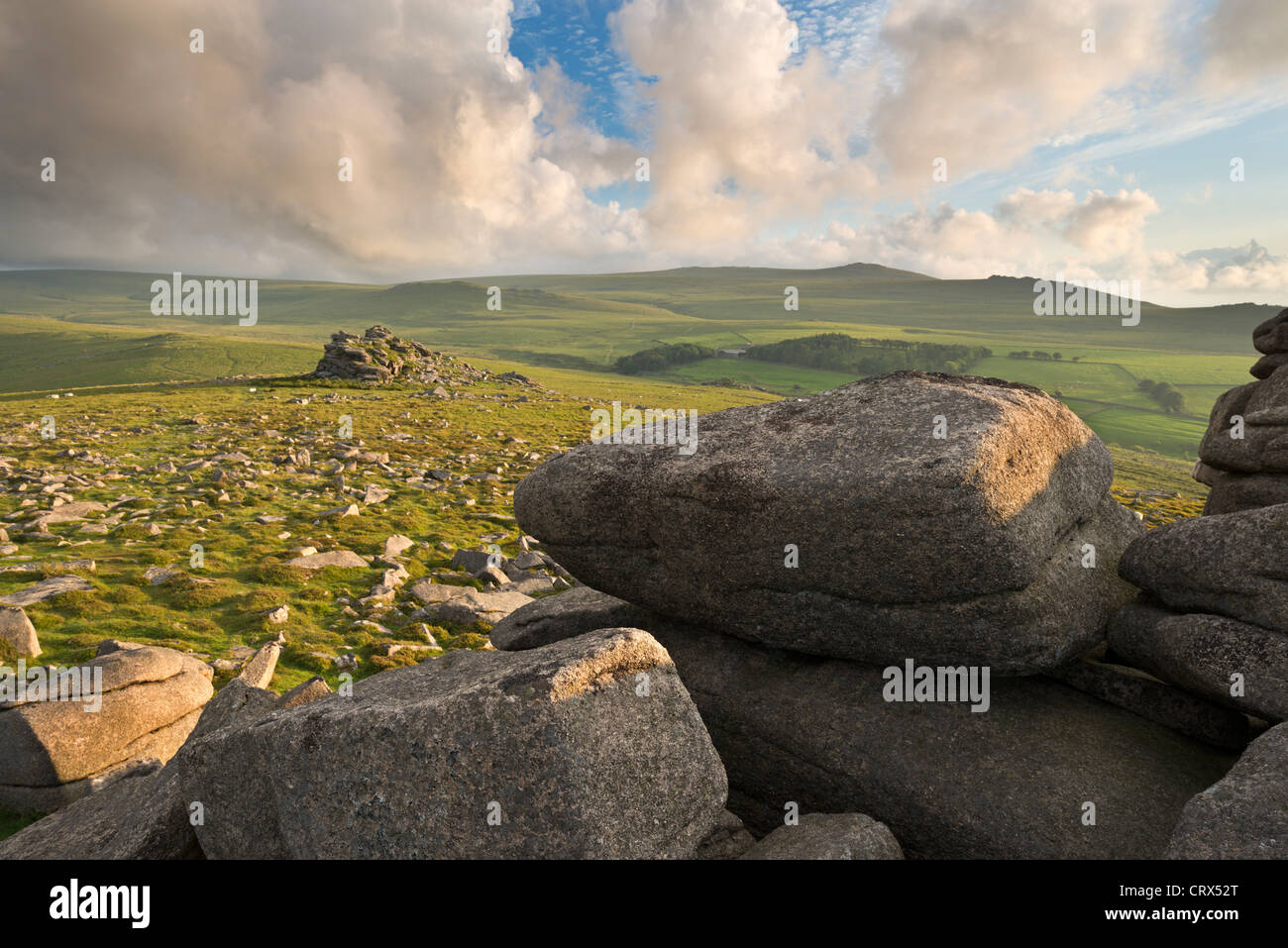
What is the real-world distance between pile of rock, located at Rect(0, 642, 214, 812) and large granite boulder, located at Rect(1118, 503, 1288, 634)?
16368 millimetres

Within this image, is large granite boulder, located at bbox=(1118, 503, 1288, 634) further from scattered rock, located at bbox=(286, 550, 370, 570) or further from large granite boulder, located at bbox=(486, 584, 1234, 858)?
scattered rock, located at bbox=(286, 550, 370, 570)

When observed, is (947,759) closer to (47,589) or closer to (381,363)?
(47,589)

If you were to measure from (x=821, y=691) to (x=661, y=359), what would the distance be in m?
179

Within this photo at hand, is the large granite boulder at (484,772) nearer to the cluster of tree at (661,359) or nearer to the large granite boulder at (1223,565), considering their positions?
the large granite boulder at (1223,565)

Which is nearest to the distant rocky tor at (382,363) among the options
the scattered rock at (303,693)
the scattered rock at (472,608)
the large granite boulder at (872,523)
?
the scattered rock at (472,608)

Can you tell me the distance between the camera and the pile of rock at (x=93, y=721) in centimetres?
1095

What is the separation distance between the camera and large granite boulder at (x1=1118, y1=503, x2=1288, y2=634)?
8344mm

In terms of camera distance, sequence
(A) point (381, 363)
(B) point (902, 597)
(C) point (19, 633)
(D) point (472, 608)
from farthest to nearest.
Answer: (A) point (381, 363) → (D) point (472, 608) → (C) point (19, 633) → (B) point (902, 597)

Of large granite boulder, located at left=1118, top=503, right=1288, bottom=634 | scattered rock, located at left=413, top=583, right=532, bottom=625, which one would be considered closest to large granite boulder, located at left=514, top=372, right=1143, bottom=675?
large granite boulder, located at left=1118, top=503, right=1288, bottom=634

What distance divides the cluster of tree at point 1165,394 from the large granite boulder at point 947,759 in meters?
159

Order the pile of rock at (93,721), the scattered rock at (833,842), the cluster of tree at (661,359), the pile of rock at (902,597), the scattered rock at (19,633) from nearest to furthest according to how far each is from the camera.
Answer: the scattered rock at (833,842), the pile of rock at (902,597), the pile of rock at (93,721), the scattered rock at (19,633), the cluster of tree at (661,359)

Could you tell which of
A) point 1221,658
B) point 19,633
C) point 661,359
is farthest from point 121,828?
point 661,359

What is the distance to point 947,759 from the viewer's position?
9.41 metres
